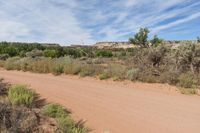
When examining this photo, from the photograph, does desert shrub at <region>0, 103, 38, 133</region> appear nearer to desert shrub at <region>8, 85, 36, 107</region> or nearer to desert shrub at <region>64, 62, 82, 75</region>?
desert shrub at <region>8, 85, 36, 107</region>

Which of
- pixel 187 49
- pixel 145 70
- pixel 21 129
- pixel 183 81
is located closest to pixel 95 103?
pixel 21 129

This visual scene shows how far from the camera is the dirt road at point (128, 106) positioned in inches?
317

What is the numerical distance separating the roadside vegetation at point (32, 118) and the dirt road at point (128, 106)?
2.04 feet

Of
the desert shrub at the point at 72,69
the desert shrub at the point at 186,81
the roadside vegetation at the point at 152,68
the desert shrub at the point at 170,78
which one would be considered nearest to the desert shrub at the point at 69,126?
the roadside vegetation at the point at 152,68

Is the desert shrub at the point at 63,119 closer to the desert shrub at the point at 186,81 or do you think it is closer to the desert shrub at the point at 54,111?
the desert shrub at the point at 54,111

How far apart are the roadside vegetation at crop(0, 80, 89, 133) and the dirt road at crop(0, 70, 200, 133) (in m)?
0.62

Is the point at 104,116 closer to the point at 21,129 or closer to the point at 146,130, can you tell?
the point at 146,130

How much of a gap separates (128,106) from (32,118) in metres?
3.75

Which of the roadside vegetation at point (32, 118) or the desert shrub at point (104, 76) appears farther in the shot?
the desert shrub at point (104, 76)

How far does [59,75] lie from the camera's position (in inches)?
671

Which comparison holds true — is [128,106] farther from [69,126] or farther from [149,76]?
[149,76]

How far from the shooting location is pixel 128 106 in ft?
32.5

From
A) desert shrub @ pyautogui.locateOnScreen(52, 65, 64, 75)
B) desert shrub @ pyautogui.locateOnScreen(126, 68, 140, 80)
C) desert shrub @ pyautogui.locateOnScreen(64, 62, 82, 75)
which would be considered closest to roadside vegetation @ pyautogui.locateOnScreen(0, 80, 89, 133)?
desert shrub @ pyautogui.locateOnScreen(126, 68, 140, 80)

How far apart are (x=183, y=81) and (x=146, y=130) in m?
6.85
